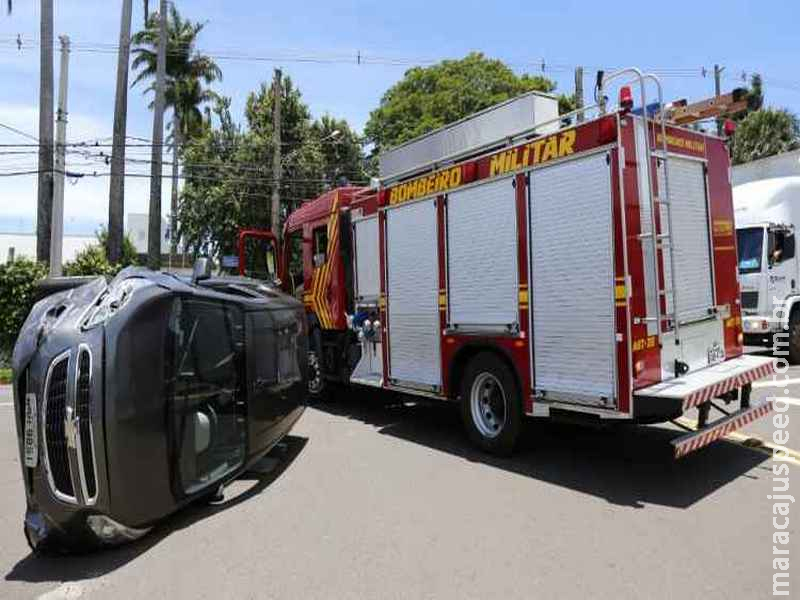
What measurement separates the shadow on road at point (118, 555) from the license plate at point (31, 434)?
2.17ft

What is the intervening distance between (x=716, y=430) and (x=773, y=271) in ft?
27.3

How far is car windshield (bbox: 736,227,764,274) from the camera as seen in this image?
12.8 m

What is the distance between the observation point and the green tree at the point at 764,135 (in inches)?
1325

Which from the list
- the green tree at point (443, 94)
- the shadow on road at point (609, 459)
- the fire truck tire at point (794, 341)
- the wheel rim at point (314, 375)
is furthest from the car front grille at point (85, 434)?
the green tree at point (443, 94)

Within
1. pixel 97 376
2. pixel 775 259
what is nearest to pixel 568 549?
pixel 97 376

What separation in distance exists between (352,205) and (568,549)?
599 centimetres

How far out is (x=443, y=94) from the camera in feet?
105

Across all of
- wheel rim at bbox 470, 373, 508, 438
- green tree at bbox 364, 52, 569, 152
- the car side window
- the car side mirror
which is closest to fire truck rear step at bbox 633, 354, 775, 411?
wheel rim at bbox 470, 373, 508, 438

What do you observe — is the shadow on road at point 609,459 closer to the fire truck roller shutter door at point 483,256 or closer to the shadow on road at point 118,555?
the fire truck roller shutter door at point 483,256

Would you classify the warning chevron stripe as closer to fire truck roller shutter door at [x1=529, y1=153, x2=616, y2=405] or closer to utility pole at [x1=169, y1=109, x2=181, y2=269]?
fire truck roller shutter door at [x1=529, y1=153, x2=616, y2=405]

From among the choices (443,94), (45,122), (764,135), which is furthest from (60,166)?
(764,135)

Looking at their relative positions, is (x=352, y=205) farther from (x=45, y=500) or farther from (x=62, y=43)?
(x=62, y=43)

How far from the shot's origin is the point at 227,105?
35.8 m

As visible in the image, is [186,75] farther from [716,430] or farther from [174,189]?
[716,430]
